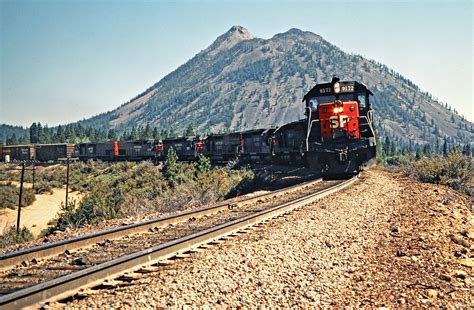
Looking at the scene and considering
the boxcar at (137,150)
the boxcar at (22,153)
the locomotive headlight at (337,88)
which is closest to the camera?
the locomotive headlight at (337,88)

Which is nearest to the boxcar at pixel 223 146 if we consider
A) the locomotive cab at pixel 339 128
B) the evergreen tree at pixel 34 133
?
the locomotive cab at pixel 339 128

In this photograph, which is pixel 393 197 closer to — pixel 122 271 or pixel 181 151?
pixel 122 271

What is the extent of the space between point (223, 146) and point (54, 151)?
37888mm

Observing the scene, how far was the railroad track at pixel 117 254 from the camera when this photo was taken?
4.29 meters

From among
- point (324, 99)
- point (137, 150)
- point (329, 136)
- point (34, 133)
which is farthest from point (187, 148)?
point (34, 133)

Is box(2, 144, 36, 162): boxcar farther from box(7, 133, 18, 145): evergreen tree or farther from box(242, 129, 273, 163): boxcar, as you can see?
box(7, 133, 18, 145): evergreen tree

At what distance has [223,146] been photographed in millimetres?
42500

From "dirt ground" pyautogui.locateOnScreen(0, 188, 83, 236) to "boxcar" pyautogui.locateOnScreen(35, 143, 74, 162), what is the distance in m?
28.5

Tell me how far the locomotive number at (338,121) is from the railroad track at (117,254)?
906 cm

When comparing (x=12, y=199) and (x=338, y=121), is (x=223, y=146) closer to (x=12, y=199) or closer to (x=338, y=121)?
(x=12, y=199)

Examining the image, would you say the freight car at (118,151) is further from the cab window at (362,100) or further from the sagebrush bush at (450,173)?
the sagebrush bush at (450,173)

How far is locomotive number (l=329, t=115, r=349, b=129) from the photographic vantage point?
18703 millimetres

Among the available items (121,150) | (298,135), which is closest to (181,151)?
(121,150)

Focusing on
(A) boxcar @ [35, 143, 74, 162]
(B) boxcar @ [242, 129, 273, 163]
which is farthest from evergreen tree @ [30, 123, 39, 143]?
(B) boxcar @ [242, 129, 273, 163]
